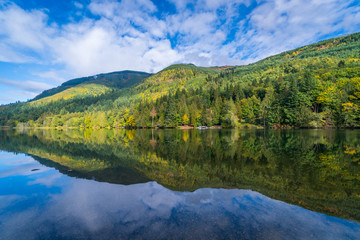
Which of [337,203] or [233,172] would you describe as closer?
[337,203]

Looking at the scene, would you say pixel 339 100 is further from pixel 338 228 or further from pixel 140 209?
pixel 140 209

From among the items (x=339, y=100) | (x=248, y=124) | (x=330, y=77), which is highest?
(x=330, y=77)

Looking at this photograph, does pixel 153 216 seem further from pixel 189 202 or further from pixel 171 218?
pixel 189 202

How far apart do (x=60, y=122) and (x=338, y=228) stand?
189m

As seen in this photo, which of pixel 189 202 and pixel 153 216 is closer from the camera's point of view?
pixel 153 216

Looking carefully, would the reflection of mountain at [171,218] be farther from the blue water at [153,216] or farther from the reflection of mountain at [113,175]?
the reflection of mountain at [113,175]

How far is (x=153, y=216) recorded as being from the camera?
5.90 m

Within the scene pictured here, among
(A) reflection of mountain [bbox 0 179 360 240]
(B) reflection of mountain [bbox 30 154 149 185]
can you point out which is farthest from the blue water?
(B) reflection of mountain [bbox 30 154 149 185]

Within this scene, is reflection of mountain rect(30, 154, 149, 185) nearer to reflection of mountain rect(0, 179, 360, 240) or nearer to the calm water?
the calm water

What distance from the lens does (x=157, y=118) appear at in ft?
308

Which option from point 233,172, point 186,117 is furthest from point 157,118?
point 233,172

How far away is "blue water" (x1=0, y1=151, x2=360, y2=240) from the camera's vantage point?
15.8 ft

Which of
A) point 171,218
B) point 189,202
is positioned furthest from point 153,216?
point 189,202

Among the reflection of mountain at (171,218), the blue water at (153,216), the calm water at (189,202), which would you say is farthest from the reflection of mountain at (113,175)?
the reflection of mountain at (171,218)
